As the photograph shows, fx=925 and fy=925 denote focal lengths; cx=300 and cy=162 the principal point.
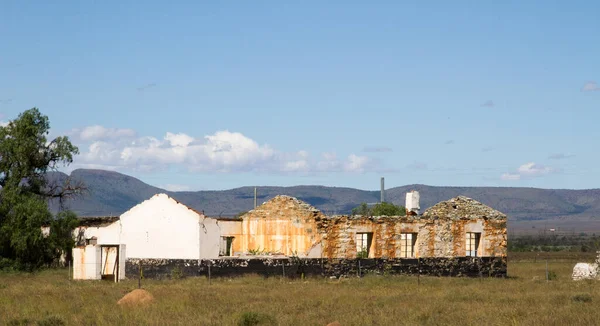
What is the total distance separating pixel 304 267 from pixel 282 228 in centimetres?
306

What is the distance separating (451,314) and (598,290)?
950 cm

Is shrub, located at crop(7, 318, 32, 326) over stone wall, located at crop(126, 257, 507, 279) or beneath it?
beneath

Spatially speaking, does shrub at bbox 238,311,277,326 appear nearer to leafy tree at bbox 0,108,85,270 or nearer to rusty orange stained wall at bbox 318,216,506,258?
rusty orange stained wall at bbox 318,216,506,258

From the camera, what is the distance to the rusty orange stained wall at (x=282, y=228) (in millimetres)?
40375

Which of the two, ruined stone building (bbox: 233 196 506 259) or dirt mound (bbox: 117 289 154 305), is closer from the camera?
dirt mound (bbox: 117 289 154 305)

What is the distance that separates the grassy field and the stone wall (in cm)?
134

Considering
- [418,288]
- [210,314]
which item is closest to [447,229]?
[418,288]

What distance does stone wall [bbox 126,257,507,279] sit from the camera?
3812 centimetres

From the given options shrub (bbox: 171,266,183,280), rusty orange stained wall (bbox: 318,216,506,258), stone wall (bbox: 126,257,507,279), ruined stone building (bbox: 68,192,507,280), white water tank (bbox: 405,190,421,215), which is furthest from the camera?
white water tank (bbox: 405,190,421,215)

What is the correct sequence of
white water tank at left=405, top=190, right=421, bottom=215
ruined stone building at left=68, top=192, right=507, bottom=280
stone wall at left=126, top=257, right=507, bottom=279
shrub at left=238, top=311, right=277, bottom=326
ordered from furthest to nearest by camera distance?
1. white water tank at left=405, top=190, right=421, bottom=215
2. ruined stone building at left=68, top=192, right=507, bottom=280
3. stone wall at left=126, top=257, right=507, bottom=279
4. shrub at left=238, top=311, right=277, bottom=326

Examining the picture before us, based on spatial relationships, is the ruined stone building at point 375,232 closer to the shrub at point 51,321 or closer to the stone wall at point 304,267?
the stone wall at point 304,267

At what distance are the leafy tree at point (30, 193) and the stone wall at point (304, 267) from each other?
8.90m

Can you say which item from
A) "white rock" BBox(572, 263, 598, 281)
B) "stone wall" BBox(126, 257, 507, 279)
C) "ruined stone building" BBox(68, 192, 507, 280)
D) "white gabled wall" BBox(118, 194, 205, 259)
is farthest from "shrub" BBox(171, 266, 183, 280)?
"white rock" BBox(572, 263, 598, 281)

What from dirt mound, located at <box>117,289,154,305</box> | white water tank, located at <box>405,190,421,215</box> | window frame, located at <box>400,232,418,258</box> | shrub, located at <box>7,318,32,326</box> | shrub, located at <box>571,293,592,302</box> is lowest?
shrub, located at <box>7,318,32,326</box>
